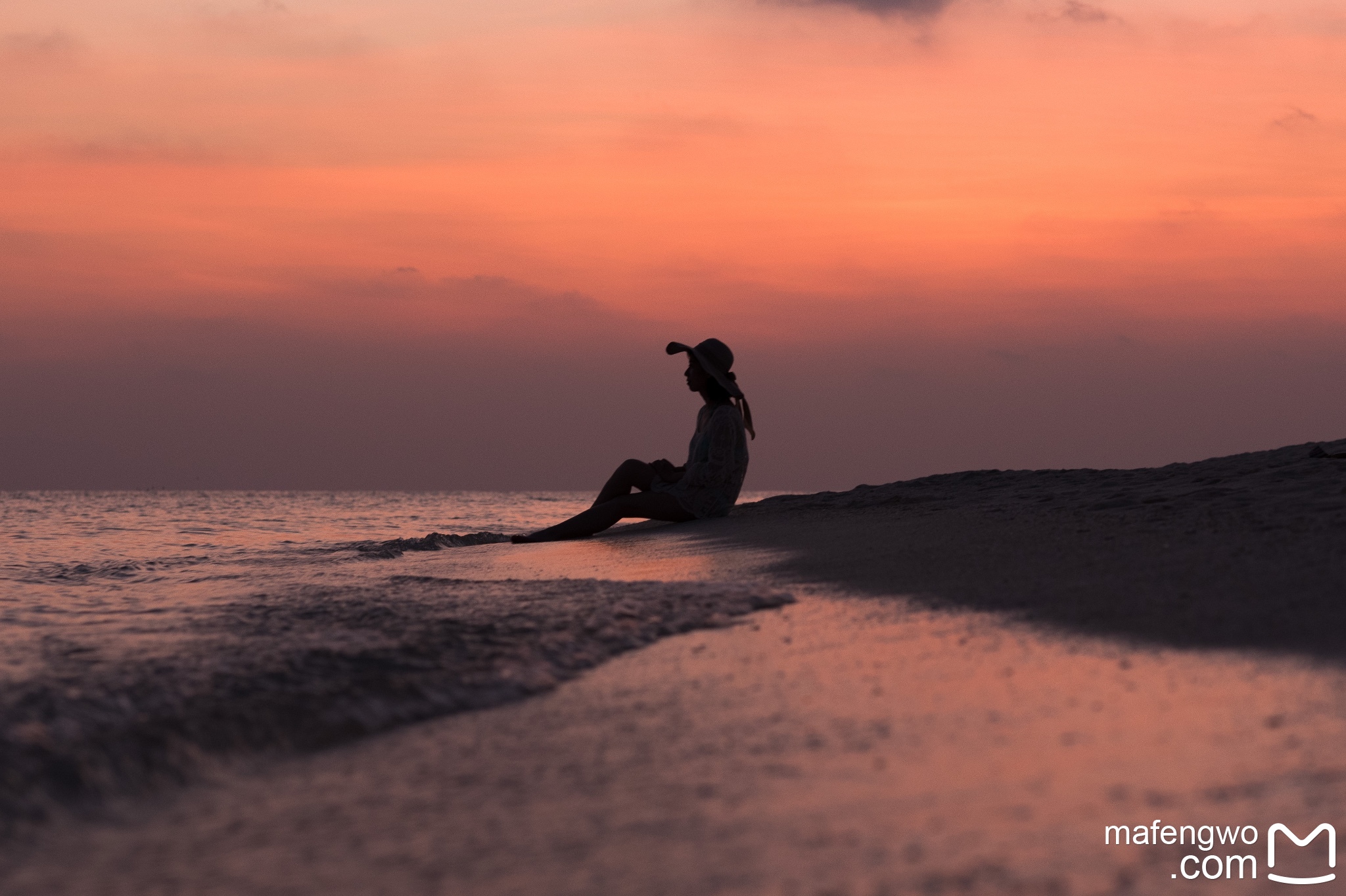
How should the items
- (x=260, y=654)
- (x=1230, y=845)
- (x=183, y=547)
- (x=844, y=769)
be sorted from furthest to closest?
(x=183, y=547)
(x=260, y=654)
(x=844, y=769)
(x=1230, y=845)

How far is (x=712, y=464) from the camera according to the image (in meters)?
9.62

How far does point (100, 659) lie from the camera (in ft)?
12.4

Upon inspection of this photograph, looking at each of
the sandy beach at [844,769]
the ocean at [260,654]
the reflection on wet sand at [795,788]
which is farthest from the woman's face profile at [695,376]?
the reflection on wet sand at [795,788]

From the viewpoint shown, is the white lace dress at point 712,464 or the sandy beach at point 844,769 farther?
the white lace dress at point 712,464

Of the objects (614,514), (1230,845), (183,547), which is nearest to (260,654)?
(1230,845)

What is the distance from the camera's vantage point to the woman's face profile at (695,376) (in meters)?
9.39

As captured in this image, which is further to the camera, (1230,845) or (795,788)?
(795,788)

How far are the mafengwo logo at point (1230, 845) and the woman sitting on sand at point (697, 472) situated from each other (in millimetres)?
7515

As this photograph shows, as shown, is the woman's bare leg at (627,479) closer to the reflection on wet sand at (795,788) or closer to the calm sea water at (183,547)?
the calm sea water at (183,547)

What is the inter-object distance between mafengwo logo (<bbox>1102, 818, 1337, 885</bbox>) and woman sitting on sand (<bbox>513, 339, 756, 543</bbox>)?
24.7 feet

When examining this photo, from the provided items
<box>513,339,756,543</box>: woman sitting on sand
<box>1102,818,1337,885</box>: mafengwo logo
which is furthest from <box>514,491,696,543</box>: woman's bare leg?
<box>1102,818,1337,885</box>: mafengwo logo

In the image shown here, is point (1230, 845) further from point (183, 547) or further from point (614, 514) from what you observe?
point (183, 547)

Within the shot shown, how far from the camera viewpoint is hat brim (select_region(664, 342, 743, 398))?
9.34 m

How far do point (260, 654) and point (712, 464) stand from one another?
618cm
